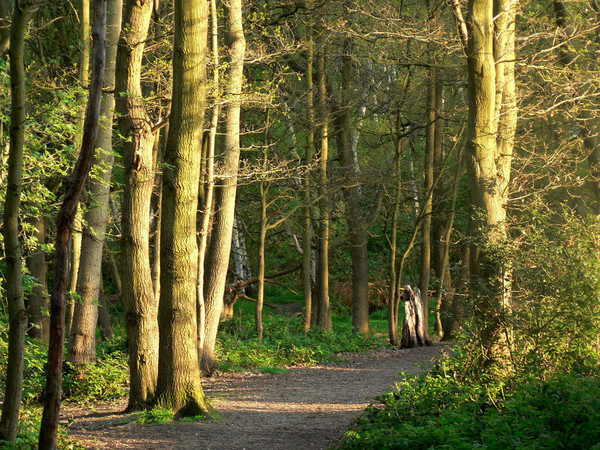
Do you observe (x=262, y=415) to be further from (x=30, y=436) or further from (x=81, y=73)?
(x=81, y=73)

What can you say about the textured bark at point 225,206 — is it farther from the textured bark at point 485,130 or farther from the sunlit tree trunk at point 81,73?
the textured bark at point 485,130

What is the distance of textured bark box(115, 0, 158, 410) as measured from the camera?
9.25 metres

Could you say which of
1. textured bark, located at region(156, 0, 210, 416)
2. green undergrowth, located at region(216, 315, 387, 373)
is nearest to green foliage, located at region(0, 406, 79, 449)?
textured bark, located at region(156, 0, 210, 416)

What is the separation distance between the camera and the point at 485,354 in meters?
7.72

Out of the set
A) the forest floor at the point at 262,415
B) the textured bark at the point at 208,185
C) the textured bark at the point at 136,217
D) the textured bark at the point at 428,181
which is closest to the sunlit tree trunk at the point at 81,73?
the textured bark at the point at 136,217

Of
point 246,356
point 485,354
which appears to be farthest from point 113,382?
point 485,354

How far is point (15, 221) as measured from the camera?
532 centimetres

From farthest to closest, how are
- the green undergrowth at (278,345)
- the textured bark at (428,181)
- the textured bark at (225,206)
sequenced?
the textured bark at (428,181)
the green undergrowth at (278,345)
the textured bark at (225,206)

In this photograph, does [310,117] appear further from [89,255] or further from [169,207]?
[169,207]

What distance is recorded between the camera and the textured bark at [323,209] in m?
17.0

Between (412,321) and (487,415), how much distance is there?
12.4 m

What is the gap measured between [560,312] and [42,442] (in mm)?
4907

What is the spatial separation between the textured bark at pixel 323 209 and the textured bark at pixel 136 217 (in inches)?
304

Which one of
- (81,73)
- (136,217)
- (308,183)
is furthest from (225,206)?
(308,183)
